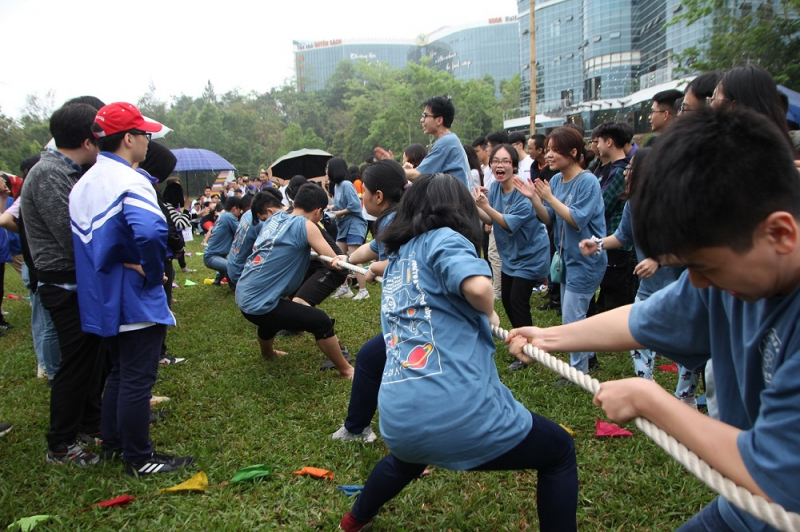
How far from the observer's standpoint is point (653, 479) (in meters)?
3.15

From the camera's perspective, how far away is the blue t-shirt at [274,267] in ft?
14.8

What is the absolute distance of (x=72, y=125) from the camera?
11.6 feet

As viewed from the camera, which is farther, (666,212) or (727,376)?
(727,376)

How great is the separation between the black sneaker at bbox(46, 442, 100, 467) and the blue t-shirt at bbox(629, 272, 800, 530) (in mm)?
3577

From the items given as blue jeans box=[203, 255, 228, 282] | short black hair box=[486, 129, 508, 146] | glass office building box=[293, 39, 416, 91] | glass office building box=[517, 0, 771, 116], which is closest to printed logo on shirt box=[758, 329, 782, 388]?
short black hair box=[486, 129, 508, 146]

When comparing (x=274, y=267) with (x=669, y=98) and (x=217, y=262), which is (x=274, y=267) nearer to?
(x=669, y=98)

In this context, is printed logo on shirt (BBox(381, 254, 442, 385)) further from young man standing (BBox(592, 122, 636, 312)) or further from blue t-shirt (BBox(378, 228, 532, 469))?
young man standing (BBox(592, 122, 636, 312))

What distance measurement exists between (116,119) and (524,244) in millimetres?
3351

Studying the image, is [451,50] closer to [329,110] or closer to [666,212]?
[329,110]

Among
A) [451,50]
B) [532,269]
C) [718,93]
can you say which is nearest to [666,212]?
[718,93]

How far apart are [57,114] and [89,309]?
1375 millimetres

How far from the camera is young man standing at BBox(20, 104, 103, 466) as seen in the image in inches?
137

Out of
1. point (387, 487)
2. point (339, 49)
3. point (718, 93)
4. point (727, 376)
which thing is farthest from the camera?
point (339, 49)

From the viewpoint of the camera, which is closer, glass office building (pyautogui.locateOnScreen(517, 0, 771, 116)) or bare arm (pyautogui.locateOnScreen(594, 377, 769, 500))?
bare arm (pyautogui.locateOnScreen(594, 377, 769, 500))
